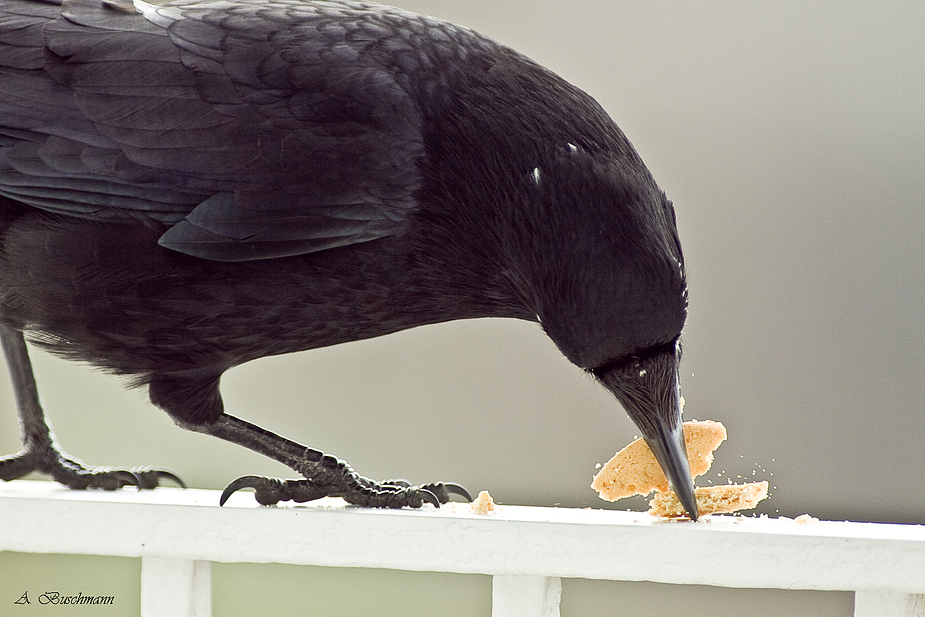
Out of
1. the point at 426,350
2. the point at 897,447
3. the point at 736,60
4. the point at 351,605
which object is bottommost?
the point at 351,605

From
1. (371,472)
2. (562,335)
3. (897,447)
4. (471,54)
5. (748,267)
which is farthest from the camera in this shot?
(371,472)

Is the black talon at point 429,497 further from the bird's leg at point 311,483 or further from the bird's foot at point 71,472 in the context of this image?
the bird's foot at point 71,472

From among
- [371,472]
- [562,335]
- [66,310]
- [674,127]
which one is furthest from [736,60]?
[66,310]

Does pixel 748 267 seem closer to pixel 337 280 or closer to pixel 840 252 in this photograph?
pixel 840 252

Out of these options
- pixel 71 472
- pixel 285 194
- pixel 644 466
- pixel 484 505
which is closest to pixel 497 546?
pixel 484 505

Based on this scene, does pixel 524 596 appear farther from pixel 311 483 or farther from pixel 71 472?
pixel 71 472

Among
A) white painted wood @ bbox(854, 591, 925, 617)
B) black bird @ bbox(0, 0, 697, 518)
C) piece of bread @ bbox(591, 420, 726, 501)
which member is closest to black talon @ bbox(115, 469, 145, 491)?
black bird @ bbox(0, 0, 697, 518)
